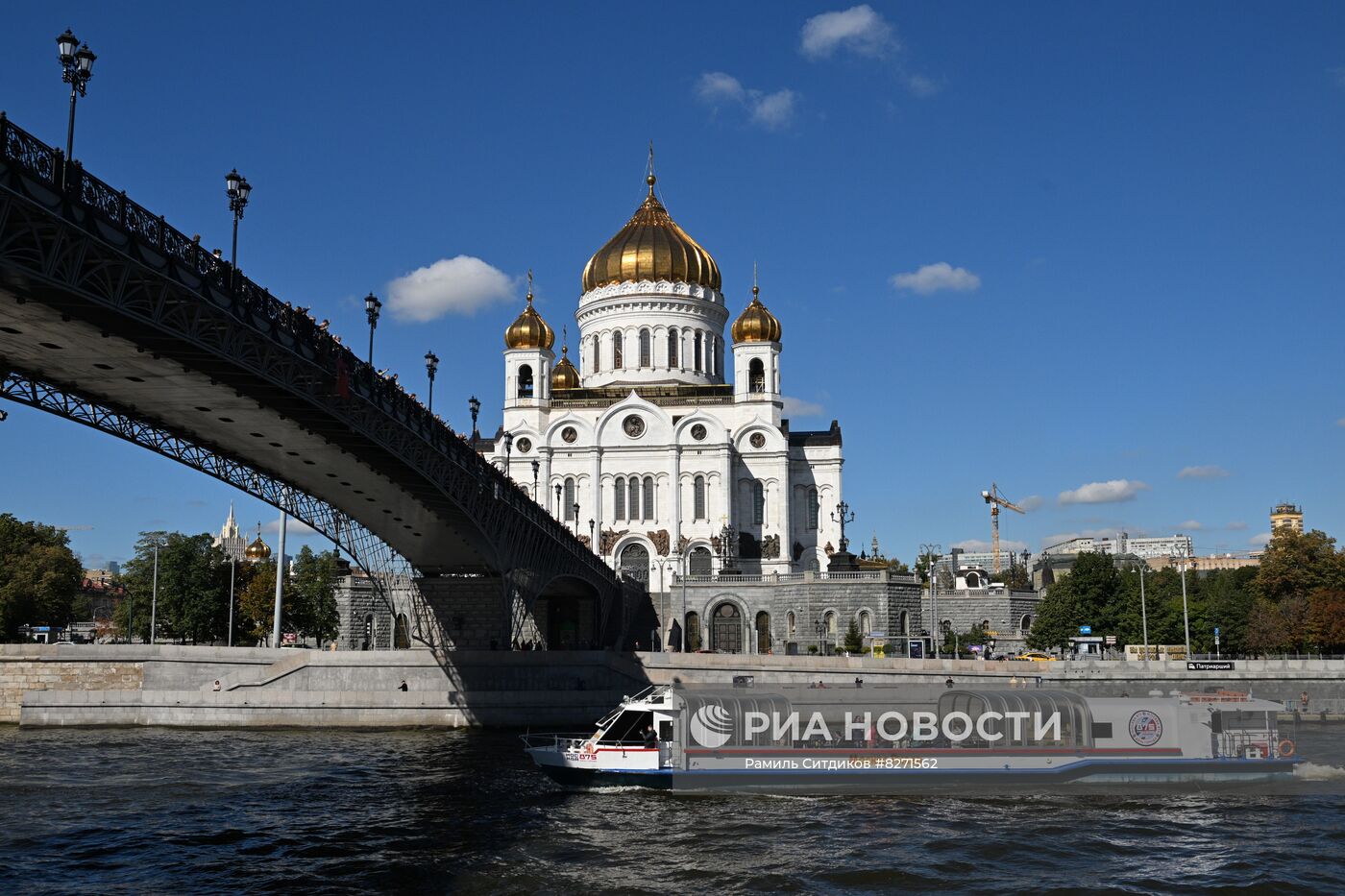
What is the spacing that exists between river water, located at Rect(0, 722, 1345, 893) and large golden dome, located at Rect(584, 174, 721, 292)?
5917cm

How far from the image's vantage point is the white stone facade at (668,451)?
81938 millimetres

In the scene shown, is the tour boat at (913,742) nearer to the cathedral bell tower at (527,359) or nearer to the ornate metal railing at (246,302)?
the ornate metal railing at (246,302)

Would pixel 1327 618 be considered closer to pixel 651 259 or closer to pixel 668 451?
pixel 668 451

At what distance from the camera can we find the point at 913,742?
107ft

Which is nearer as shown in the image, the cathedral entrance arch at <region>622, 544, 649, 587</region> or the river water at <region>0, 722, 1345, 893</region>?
the river water at <region>0, 722, 1345, 893</region>

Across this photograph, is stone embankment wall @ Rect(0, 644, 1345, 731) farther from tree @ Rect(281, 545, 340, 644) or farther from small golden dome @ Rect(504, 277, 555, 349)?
small golden dome @ Rect(504, 277, 555, 349)

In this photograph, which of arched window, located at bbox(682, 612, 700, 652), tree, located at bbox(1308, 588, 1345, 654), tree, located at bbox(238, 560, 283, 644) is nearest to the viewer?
tree, located at bbox(1308, 588, 1345, 654)

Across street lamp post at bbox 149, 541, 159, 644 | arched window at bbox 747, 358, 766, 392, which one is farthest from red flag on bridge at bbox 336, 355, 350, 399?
arched window at bbox 747, 358, 766, 392

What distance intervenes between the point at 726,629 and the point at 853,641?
10764 mm

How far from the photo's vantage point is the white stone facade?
81938 mm

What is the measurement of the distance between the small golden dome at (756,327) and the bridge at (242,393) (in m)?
33.1

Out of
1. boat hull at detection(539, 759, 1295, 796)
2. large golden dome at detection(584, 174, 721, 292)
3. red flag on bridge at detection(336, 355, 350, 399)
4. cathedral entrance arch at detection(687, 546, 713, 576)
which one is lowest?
boat hull at detection(539, 759, 1295, 796)

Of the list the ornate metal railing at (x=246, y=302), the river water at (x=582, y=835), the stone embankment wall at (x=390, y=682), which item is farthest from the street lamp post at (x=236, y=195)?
the stone embankment wall at (x=390, y=682)

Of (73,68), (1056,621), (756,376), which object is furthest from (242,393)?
(756,376)
